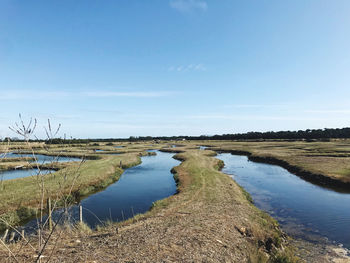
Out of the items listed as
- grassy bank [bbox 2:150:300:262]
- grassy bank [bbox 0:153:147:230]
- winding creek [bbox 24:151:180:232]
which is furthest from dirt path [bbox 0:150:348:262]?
winding creek [bbox 24:151:180:232]

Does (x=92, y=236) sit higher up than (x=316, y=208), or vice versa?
(x=92, y=236)

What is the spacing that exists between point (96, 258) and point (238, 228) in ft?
33.6

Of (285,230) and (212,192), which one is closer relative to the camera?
(285,230)

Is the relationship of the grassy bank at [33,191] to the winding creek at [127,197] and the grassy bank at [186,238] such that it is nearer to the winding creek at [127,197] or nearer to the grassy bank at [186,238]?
the winding creek at [127,197]

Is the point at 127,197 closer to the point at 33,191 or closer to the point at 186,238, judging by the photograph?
the point at 33,191

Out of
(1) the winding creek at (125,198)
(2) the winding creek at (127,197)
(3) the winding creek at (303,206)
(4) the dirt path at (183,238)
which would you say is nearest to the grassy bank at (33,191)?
(1) the winding creek at (125,198)

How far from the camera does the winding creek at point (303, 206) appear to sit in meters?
18.9

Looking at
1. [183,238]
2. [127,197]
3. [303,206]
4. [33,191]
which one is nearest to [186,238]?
[183,238]

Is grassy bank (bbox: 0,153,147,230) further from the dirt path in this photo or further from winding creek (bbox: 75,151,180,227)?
the dirt path

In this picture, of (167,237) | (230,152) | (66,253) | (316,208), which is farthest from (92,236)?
(230,152)

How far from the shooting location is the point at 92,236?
14.4 meters

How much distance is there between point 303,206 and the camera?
25828mm

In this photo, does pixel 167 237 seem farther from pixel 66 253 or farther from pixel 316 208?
pixel 316 208

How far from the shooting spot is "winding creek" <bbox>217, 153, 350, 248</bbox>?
61.9 ft
